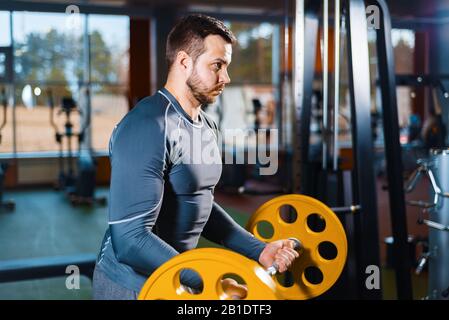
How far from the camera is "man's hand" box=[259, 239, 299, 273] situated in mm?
1291

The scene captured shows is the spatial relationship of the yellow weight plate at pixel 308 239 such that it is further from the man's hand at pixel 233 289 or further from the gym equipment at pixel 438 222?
the gym equipment at pixel 438 222

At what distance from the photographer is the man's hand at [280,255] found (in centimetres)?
129

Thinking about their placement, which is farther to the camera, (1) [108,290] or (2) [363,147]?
(2) [363,147]

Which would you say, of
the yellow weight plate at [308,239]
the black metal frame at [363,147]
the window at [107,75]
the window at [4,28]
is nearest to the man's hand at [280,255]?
the yellow weight plate at [308,239]

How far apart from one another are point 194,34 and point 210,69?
9 centimetres

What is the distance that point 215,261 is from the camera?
42.0 inches

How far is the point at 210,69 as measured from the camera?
1373 mm

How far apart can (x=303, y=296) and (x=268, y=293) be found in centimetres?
52

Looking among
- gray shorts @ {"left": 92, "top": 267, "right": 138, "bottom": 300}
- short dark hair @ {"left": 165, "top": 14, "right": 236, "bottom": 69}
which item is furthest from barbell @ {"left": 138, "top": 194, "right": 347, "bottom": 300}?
short dark hair @ {"left": 165, "top": 14, "right": 236, "bottom": 69}

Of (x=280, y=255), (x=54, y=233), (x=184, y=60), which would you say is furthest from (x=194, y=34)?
(x=54, y=233)

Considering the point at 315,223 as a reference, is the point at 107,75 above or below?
above

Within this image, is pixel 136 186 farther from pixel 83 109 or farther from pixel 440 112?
pixel 83 109

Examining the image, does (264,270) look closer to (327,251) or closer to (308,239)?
(308,239)
